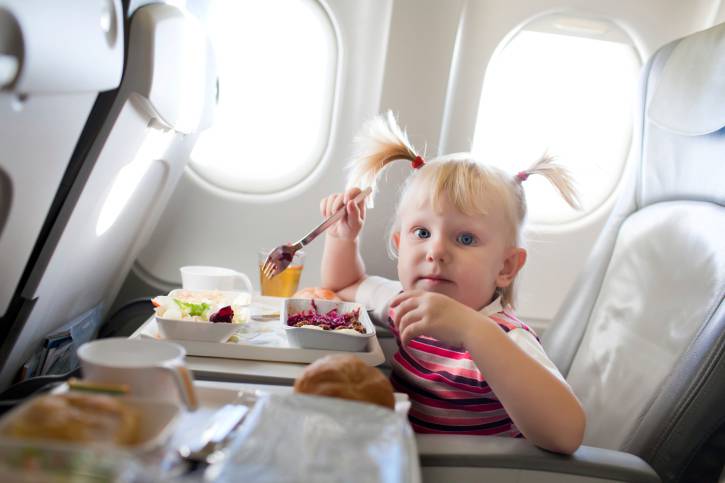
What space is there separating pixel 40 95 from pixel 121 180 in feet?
1.93

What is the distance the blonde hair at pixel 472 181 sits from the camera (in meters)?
1.34

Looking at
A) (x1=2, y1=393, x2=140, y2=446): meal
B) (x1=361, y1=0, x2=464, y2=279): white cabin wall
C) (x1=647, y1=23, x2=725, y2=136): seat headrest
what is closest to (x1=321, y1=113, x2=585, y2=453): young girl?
(x1=647, y1=23, x2=725, y2=136): seat headrest

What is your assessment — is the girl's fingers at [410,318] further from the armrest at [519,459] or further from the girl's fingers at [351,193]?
the girl's fingers at [351,193]

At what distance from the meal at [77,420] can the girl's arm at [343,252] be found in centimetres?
108

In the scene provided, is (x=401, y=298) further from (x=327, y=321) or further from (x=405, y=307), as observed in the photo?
(x=327, y=321)

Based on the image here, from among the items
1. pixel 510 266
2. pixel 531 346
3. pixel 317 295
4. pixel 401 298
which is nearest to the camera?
pixel 401 298

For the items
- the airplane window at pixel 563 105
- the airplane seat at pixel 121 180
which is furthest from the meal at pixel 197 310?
the airplane window at pixel 563 105

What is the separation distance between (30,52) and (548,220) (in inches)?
67.9

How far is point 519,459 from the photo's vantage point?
962mm

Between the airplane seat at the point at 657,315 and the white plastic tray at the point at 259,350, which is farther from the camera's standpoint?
the white plastic tray at the point at 259,350

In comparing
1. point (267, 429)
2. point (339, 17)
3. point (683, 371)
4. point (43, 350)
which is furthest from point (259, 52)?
point (267, 429)

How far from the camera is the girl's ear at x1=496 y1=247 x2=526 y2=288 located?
139 centimetres

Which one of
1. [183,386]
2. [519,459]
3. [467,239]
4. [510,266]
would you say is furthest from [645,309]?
[183,386]

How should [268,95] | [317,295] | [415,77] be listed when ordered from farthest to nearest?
1. [268,95]
2. [415,77]
3. [317,295]
